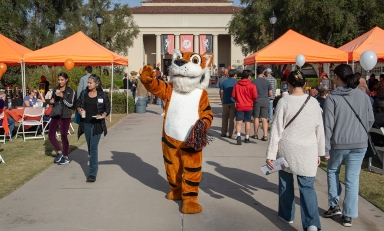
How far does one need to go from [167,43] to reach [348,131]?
51.1 meters

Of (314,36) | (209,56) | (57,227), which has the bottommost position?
(57,227)

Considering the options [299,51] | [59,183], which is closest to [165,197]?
[59,183]

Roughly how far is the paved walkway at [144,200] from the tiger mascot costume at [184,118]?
0.44m

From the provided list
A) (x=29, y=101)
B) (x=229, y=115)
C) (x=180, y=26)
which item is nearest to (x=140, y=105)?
(x=29, y=101)

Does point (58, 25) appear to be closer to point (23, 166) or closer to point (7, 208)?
point (23, 166)

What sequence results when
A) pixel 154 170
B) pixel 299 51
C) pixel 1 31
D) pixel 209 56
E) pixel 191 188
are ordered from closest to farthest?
pixel 191 188 → pixel 209 56 → pixel 154 170 → pixel 299 51 → pixel 1 31

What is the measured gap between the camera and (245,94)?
10242mm

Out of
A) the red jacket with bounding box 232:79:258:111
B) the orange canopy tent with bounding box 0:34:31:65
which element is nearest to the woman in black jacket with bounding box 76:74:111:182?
the red jacket with bounding box 232:79:258:111

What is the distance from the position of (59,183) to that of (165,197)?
75.0 inches

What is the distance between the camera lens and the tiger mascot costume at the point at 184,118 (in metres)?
5.46

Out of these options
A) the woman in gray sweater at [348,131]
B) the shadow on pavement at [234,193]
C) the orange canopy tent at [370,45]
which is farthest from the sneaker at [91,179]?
the orange canopy tent at [370,45]

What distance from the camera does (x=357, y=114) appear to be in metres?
4.88

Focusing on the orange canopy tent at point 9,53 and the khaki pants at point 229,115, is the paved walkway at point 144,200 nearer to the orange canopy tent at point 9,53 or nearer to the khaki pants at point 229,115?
the khaki pants at point 229,115

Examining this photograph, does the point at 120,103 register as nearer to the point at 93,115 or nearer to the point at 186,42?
the point at 93,115
